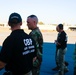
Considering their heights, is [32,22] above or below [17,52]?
above

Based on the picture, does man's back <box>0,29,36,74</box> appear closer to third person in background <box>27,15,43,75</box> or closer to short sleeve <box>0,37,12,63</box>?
short sleeve <box>0,37,12,63</box>

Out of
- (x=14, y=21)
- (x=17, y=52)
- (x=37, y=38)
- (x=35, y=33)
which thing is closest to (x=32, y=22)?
(x=35, y=33)

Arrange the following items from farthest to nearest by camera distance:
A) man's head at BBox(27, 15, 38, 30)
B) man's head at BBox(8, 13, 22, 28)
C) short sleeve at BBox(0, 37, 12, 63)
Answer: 1. man's head at BBox(27, 15, 38, 30)
2. man's head at BBox(8, 13, 22, 28)
3. short sleeve at BBox(0, 37, 12, 63)

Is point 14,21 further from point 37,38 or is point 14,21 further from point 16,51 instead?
point 37,38

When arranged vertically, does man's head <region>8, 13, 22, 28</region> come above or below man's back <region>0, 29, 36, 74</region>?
above

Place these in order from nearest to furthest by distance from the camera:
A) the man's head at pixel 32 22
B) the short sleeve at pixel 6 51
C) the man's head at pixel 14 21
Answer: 1. the short sleeve at pixel 6 51
2. the man's head at pixel 14 21
3. the man's head at pixel 32 22

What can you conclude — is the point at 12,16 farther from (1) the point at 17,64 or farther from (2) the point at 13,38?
(1) the point at 17,64

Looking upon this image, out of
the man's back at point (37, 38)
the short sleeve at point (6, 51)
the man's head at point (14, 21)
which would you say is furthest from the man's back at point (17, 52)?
the man's back at point (37, 38)

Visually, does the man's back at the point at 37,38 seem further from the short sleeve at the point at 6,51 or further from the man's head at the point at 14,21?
the short sleeve at the point at 6,51

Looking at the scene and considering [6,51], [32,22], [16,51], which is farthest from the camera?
[32,22]

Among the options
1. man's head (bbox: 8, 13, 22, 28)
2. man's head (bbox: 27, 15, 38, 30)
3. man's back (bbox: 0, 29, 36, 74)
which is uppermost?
man's head (bbox: 8, 13, 22, 28)

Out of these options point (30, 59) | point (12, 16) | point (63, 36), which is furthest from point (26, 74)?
point (63, 36)

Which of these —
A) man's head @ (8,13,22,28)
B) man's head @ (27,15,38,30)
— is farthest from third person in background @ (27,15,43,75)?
man's head @ (8,13,22,28)

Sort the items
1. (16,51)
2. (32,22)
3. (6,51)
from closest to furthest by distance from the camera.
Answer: (6,51)
(16,51)
(32,22)
